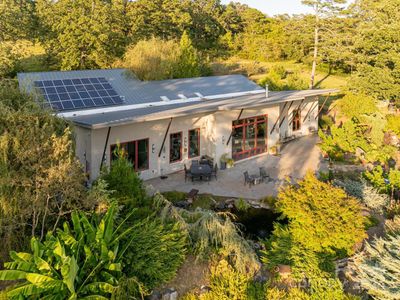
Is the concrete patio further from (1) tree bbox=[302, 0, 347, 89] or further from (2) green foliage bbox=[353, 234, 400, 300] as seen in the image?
(1) tree bbox=[302, 0, 347, 89]

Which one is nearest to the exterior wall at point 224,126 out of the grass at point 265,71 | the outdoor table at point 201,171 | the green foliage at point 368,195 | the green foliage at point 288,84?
the outdoor table at point 201,171

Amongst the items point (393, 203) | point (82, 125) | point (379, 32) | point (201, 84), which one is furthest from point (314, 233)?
point (379, 32)

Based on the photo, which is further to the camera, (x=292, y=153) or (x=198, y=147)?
(x=292, y=153)

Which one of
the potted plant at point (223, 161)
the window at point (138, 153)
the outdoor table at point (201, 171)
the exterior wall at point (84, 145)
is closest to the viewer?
the exterior wall at point (84, 145)

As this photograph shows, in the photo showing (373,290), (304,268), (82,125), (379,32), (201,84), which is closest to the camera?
(373,290)

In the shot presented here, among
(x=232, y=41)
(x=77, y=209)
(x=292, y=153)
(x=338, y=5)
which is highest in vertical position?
(x=338, y=5)

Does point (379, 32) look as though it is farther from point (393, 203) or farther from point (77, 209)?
point (77, 209)

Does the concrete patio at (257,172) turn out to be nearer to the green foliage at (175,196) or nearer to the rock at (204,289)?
the green foliage at (175,196)
